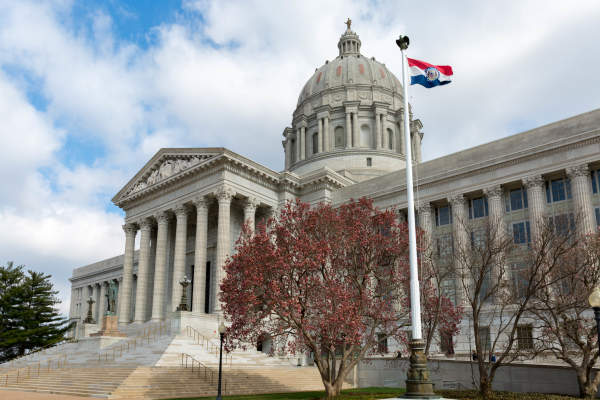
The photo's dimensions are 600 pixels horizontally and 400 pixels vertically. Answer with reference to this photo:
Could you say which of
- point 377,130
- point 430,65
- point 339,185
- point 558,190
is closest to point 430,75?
point 430,65

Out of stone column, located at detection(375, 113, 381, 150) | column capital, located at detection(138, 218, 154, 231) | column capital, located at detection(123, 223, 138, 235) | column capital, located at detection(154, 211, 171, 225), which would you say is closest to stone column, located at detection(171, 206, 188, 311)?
column capital, located at detection(154, 211, 171, 225)

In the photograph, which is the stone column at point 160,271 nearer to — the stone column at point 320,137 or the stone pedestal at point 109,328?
the stone pedestal at point 109,328

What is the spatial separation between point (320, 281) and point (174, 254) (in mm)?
30946

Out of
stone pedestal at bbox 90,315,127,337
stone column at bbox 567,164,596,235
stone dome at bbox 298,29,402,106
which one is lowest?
stone pedestal at bbox 90,315,127,337

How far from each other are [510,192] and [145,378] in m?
30.4

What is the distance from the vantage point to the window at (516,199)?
135 feet

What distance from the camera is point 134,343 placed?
39.2m

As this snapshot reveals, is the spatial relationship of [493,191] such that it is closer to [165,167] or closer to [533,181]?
[533,181]

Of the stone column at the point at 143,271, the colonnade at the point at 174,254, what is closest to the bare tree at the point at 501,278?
the colonnade at the point at 174,254

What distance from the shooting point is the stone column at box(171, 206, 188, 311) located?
4834 centimetres

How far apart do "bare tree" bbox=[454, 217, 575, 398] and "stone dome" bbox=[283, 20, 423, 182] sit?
27968mm

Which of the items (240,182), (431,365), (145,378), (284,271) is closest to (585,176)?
(431,365)

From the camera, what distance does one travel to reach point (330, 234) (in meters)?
25.5

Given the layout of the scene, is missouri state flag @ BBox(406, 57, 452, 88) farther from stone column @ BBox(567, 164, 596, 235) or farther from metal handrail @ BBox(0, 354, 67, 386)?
metal handrail @ BBox(0, 354, 67, 386)
